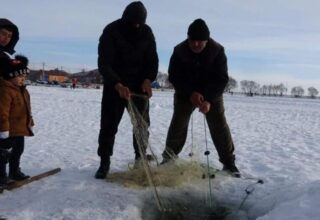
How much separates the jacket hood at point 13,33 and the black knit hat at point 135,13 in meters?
1.25

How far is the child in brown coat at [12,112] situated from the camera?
468 centimetres

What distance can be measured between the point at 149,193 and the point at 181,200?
35cm

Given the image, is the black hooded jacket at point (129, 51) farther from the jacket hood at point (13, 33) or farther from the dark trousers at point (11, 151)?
the dark trousers at point (11, 151)

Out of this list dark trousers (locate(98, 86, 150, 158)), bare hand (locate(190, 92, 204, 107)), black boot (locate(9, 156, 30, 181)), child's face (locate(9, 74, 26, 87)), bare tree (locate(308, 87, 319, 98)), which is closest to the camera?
child's face (locate(9, 74, 26, 87))

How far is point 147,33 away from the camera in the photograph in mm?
5523

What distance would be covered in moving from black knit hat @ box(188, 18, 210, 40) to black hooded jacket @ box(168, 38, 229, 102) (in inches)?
9.7

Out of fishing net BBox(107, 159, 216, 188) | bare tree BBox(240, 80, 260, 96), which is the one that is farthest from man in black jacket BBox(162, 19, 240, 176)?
bare tree BBox(240, 80, 260, 96)

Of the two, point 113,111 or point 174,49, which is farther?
point 174,49

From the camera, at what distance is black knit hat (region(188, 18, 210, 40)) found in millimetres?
5422

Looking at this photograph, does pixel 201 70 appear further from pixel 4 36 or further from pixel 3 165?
pixel 3 165

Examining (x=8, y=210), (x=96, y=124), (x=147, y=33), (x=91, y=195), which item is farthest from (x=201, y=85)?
(x=96, y=124)

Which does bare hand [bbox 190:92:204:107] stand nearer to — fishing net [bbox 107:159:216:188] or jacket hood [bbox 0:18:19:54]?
fishing net [bbox 107:159:216:188]

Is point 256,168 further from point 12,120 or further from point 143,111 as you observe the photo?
point 12,120

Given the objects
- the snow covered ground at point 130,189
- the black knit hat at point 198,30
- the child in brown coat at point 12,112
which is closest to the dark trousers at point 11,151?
the child in brown coat at point 12,112
